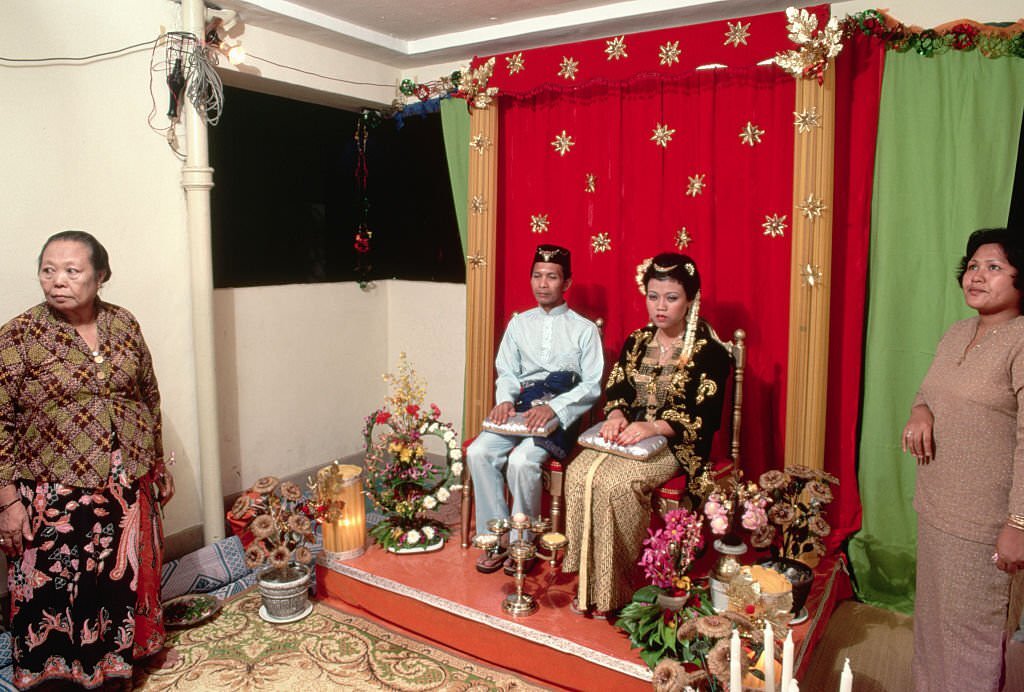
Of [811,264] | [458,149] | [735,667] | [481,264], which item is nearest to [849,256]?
[811,264]

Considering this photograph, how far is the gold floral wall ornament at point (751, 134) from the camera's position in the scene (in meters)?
3.73

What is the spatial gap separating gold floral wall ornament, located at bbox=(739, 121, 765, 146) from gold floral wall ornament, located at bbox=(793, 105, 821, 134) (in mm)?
299

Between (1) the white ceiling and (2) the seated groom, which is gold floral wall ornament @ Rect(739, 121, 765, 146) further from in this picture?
(2) the seated groom

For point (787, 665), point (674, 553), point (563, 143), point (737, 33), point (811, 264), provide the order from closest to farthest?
point (787, 665), point (674, 553), point (811, 264), point (737, 33), point (563, 143)

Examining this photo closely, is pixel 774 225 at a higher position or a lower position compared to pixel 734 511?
higher

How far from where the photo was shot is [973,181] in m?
3.22

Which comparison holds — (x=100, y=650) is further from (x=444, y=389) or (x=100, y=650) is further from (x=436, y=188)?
(x=436, y=188)

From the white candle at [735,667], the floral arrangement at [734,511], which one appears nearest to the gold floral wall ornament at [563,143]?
the floral arrangement at [734,511]

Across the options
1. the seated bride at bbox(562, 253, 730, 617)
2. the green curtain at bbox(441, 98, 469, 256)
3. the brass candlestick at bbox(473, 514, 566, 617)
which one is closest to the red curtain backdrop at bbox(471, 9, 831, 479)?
the green curtain at bbox(441, 98, 469, 256)

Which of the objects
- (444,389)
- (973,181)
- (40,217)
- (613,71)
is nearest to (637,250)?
(613,71)

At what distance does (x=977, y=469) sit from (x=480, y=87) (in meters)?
3.16

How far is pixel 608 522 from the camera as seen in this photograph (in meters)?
3.08

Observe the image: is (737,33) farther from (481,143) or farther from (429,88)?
(429,88)

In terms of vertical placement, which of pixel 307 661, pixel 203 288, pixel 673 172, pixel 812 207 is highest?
pixel 673 172
